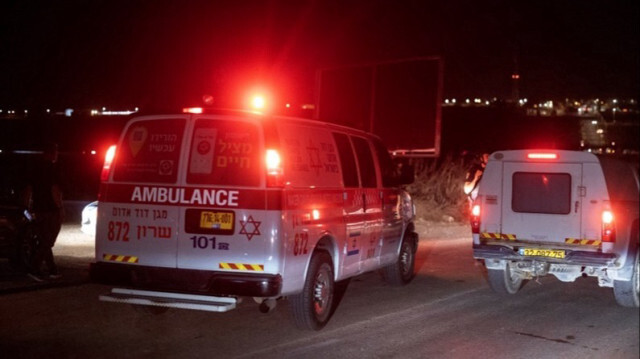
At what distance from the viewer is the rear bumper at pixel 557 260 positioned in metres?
9.04

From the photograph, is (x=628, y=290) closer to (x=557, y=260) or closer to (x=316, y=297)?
(x=557, y=260)

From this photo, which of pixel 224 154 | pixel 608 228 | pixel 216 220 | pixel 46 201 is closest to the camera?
pixel 216 220

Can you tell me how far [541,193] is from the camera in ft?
31.8

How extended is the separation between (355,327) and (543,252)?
3027 millimetres

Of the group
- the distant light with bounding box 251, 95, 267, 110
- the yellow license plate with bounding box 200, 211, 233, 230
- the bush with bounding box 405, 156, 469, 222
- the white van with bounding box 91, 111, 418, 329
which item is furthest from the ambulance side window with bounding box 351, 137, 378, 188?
the bush with bounding box 405, 156, 469, 222

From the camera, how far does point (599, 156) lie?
9.40 meters

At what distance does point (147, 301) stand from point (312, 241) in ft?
5.60

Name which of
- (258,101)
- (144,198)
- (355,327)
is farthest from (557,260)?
(144,198)

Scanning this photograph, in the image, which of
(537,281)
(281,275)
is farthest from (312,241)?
(537,281)

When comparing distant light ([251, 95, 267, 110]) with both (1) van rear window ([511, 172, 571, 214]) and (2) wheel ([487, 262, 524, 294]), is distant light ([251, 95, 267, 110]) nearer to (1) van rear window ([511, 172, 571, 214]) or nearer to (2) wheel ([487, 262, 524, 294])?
(1) van rear window ([511, 172, 571, 214])

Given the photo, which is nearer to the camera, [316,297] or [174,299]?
[174,299]

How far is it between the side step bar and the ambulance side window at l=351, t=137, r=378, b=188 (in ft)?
9.14

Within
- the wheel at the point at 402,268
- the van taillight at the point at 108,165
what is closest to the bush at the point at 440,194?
the wheel at the point at 402,268

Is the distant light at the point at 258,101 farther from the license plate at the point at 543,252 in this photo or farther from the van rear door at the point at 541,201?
the license plate at the point at 543,252
